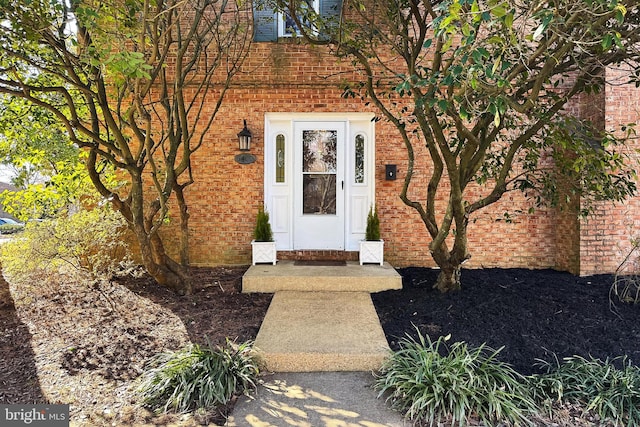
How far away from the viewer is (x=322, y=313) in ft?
13.5

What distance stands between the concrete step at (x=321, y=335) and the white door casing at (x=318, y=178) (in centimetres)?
166

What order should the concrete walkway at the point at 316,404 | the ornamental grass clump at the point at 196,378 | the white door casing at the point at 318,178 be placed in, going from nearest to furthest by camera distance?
the concrete walkway at the point at 316,404
the ornamental grass clump at the point at 196,378
the white door casing at the point at 318,178

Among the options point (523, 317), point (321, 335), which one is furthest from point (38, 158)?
point (523, 317)

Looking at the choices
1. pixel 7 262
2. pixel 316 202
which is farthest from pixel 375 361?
pixel 7 262

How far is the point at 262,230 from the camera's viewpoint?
5.77 m

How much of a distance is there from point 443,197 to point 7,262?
606 cm

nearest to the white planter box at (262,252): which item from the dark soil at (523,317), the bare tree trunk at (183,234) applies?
the bare tree trunk at (183,234)

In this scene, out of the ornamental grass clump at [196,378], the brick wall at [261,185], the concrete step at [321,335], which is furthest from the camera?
the brick wall at [261,185]

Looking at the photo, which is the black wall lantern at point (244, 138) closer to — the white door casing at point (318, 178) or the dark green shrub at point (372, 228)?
the white door casing at point (318, 178)

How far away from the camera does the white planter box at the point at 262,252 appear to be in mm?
5711

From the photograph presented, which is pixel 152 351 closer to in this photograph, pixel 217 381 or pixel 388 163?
pixel 217 381

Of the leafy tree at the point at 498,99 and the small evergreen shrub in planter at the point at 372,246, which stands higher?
the leafy tree at the point at 498,99

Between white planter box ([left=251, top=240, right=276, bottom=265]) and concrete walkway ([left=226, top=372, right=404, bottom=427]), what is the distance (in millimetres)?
2808

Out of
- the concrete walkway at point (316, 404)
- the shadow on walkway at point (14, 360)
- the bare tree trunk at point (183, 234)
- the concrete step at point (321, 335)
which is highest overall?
the bare tree trunk at point (183, 234)
